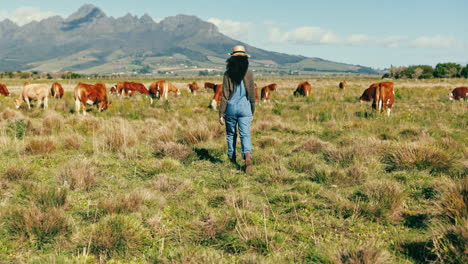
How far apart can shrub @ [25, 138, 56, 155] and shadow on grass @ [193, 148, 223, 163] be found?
10.8ft

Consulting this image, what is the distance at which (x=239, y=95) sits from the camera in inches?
245

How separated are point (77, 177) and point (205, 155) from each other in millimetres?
2921

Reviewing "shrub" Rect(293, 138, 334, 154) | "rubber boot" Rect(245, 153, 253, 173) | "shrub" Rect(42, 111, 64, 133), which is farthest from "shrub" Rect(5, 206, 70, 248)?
"shrub" Rect(42, 111, 64, 133)

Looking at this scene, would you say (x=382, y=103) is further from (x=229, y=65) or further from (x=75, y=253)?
(x=75, y=253)

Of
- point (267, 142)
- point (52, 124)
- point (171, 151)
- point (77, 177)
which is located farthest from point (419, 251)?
point (52, 124)

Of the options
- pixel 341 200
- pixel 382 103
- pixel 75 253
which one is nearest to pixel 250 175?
pixel 341 200

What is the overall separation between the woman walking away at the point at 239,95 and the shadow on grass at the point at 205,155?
107 centimetres

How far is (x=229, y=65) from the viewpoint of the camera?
597 cm

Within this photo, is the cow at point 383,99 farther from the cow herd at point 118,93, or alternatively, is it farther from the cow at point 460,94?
the cow at point 460,94

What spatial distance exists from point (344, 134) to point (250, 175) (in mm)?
4988

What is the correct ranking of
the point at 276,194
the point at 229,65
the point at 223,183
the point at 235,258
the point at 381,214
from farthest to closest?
the point at 229,65 < the point at 223,183 < the point at 276,194 < the point at 381,214 < the point at 235,258

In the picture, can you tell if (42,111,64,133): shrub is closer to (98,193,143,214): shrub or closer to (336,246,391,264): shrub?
(98,193,143,214): shrub

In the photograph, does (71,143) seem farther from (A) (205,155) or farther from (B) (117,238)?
(B) (117,238)

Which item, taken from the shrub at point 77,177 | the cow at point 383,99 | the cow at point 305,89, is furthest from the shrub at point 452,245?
the cow at point 305,89
